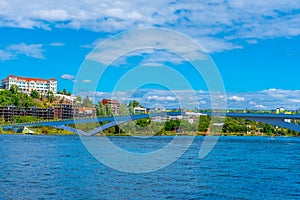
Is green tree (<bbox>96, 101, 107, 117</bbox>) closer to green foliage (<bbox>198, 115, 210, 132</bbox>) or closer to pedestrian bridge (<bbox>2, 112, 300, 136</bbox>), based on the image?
pedestrian bridge (<bbox>2, 112, 300, 136</bbox>)

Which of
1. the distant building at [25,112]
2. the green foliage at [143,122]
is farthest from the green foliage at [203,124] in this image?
the distant building at [25,112]

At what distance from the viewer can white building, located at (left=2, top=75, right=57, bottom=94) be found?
567 ft

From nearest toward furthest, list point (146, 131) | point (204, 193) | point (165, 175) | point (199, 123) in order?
1. point (204, 193)
2. point (165, 175)
3. point (146, 131)
4. point (199, 123)

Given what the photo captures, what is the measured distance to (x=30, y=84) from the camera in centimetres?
17988

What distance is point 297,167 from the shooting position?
3484cm

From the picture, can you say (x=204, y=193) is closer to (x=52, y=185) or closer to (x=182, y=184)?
(x=182, y=184)

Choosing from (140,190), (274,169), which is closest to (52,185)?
(140,190)

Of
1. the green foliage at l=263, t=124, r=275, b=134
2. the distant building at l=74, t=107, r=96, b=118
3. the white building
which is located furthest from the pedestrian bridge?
the white building

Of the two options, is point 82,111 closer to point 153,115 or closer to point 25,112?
point 25,112

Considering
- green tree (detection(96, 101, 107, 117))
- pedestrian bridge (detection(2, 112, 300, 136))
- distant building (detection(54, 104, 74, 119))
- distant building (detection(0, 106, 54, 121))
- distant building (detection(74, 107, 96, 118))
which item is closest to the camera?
pedestrian bridge (detection(2, 112, 300, 136))

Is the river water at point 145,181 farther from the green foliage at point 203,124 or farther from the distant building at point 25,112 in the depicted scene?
the distant building at point 25,112

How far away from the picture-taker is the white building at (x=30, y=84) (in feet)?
567

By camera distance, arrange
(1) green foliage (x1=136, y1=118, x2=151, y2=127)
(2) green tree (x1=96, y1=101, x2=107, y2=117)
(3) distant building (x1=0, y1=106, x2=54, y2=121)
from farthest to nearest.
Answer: (3) distant building (x1=0, y1=106, x2=54, y2=121), (2) green tree (x1=96, y1=101, x2=107, y2=117), (1) green foliage (x1=136, y1=118, x2=151, y2=127)

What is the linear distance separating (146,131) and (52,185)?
89.9 meters
